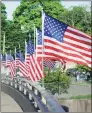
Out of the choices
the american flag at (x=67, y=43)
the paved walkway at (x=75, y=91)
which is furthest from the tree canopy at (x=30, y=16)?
the american flag at (x=67, y=43)

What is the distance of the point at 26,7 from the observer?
265 ft

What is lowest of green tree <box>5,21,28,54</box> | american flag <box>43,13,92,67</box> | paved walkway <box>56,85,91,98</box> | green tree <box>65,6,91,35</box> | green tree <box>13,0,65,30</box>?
paved walkway <box>56,85,91,98</box>

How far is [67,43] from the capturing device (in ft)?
43.8


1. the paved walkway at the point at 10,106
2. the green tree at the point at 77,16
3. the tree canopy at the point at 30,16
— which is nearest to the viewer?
the paved walkway at the point at 10,106

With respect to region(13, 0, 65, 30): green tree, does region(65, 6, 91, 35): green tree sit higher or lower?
lower

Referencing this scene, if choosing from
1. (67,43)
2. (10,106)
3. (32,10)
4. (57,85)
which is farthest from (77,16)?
(67,43)

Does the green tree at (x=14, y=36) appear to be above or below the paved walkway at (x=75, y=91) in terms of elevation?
above

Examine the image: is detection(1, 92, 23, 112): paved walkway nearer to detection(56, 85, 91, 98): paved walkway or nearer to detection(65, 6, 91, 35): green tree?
detection(56, 85, 91, 98): paved walkway

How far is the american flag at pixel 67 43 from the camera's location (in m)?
12.8

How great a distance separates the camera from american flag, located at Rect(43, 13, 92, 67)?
12844mm

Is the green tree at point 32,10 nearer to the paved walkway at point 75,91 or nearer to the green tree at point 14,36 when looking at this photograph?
the green tree at point 14,36

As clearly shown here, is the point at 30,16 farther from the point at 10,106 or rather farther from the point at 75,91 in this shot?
the point at 10,106

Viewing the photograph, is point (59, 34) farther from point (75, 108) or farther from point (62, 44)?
point (75, 108)

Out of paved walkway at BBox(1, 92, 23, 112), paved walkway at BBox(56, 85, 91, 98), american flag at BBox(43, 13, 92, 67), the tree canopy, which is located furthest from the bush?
the tree canopy
